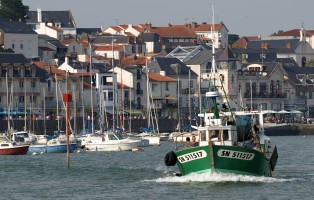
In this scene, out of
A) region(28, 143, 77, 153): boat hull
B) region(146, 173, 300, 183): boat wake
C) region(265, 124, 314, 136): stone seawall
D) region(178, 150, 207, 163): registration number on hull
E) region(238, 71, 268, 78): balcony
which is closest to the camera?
region(178, 150, 207, 163): registration number on hull

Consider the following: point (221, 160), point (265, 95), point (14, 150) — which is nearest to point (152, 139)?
point (14, 150)

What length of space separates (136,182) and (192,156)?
6525 millimetres

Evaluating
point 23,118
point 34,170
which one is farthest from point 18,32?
point 34,170

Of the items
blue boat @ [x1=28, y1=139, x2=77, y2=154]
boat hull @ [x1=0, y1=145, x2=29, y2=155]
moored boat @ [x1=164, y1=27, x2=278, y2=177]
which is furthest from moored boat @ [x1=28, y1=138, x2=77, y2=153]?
moored boat @ [x1=164, y1=27, x2=278, y2=177]

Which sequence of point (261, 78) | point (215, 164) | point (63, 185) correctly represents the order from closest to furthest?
point (215, 164) → point (63, 185) → point (261, 78)

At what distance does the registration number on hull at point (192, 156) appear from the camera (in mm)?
63031

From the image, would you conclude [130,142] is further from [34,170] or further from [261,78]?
[261,78]

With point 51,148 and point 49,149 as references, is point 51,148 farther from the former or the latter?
point 49,149

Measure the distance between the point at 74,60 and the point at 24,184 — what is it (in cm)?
11620

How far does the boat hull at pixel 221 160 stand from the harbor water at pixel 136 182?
0.32 metres

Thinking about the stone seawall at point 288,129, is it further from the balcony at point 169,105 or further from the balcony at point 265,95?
the balcony at point 265,95

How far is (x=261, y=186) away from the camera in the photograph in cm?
6334

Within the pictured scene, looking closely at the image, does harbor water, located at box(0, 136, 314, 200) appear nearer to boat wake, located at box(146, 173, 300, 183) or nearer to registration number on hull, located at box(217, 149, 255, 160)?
boat wake, located at box(146, 173, 300, 183)

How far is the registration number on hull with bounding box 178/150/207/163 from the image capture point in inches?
2482
